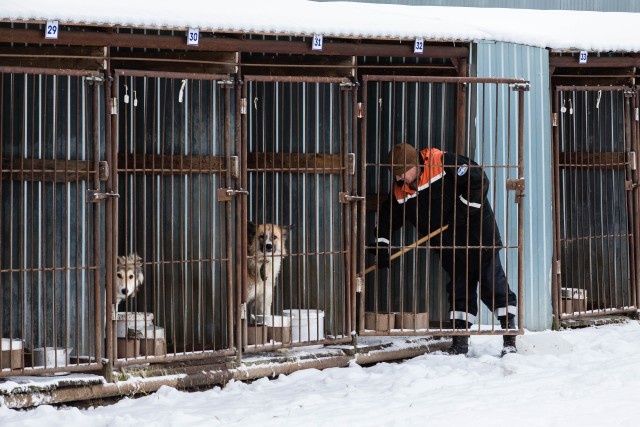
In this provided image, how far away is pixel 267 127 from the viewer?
9.33m

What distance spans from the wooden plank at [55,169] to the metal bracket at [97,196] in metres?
0.10

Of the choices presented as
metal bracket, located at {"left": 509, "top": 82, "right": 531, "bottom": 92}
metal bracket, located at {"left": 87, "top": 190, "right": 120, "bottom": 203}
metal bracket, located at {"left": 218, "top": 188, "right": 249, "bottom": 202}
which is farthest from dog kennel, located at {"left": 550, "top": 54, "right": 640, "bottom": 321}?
metal bracket, located at {"left": 87, "top": 190, "right": 120, "bottom": 203}

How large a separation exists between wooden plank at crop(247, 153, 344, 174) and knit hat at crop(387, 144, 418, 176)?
1.53 feet

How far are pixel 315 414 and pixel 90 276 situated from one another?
1921 mm

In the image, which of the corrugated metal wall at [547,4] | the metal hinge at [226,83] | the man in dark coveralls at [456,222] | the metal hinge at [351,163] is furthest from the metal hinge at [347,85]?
the corrugated metal wall at [547,4]

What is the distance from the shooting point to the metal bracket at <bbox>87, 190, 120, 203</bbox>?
758 centimetres

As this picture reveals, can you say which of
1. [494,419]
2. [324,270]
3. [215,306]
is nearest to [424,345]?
[324,270]

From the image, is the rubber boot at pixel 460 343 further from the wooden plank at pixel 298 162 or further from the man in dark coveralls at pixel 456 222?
the wooden plank at pixel 298 162

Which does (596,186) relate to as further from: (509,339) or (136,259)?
(136,259)

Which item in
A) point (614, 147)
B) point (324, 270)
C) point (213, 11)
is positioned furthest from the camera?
point (614, 147)

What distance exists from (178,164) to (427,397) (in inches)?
100

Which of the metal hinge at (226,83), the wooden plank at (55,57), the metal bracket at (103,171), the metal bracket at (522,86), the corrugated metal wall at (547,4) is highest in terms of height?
the corrugated metal wall at (547,4)

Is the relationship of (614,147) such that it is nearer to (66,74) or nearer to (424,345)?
(424,345)

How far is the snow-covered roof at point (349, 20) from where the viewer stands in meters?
7.55
